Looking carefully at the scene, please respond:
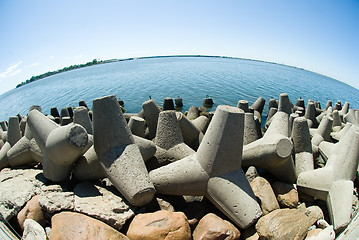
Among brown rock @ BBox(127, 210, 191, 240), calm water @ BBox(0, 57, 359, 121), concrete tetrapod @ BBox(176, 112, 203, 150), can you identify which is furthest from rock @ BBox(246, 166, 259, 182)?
calm water @ BBox(0, 57, 359, 121)

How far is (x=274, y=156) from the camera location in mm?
3189

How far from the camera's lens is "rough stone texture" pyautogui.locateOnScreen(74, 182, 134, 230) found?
2.34 meters

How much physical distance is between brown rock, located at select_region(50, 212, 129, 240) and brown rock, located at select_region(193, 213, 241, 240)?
0.87m

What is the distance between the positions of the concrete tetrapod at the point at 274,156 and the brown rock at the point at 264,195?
379mm

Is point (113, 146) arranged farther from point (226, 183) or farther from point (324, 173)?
point (324, 173)

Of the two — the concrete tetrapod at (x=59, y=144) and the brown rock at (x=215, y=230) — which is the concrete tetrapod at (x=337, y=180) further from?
the concrete tetrapod at (x=59, y=144)

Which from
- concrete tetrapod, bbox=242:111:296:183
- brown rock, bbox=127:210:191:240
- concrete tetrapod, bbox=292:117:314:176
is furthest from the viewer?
concrete tetrapod, bbox=292:117:314:176

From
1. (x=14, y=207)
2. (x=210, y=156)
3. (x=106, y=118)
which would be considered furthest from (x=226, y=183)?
(x=14, y=207)

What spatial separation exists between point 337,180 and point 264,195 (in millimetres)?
1189

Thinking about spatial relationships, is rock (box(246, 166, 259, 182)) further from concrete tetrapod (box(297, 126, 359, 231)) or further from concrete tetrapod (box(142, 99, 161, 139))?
concrete tetrapod (box(142, 99, 161, 139))

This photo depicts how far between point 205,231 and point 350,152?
267 centimetres

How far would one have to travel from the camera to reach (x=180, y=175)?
2822 millimetres

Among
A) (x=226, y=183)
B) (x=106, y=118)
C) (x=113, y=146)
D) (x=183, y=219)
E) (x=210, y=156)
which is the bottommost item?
(x=183, y=219)

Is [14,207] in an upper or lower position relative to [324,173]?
upper
